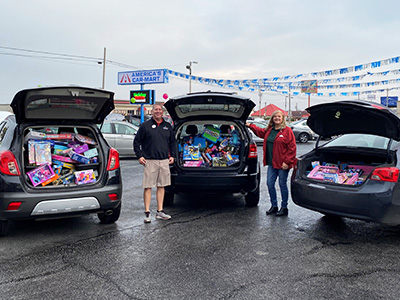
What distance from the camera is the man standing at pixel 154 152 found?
17.2 ft

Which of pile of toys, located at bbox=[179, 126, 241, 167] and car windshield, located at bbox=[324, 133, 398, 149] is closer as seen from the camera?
car windshield, located at bbox=[324, 133, 398, 149]

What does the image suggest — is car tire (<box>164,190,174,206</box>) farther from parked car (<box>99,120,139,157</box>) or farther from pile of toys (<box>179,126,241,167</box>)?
parked car (<box>99,120,139,157</box>)

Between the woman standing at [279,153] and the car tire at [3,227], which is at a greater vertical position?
the woman standing at [279,153]

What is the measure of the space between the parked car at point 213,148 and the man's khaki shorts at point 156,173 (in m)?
0.28

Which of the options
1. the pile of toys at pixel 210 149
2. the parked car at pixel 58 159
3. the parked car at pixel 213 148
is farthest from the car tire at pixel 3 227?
the pile of toys at pixel 210 149

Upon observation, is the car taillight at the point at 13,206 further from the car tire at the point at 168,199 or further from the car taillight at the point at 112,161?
the car tire at the point at 168,199

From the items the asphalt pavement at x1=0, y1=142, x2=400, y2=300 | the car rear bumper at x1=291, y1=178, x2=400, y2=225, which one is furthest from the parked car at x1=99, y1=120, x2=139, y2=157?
the car rear bumper at x1=291, y1=178, x2=400, y2=225

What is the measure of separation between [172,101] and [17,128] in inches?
84.0

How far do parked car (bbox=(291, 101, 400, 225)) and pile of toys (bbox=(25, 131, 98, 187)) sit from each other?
2.88 meters

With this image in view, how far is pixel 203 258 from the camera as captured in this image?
3807mm

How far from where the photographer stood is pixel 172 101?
5414 millimetres

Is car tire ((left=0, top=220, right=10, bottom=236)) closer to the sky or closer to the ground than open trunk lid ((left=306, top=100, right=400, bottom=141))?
closer to the ground

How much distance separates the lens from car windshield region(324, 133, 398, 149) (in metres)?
5.04

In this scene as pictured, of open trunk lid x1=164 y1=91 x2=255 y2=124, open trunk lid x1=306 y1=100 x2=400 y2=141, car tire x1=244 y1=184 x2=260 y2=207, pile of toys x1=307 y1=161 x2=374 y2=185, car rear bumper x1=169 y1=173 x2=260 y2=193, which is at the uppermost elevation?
open trunk lid x1=164 y1=91 x2=255 y2=124
